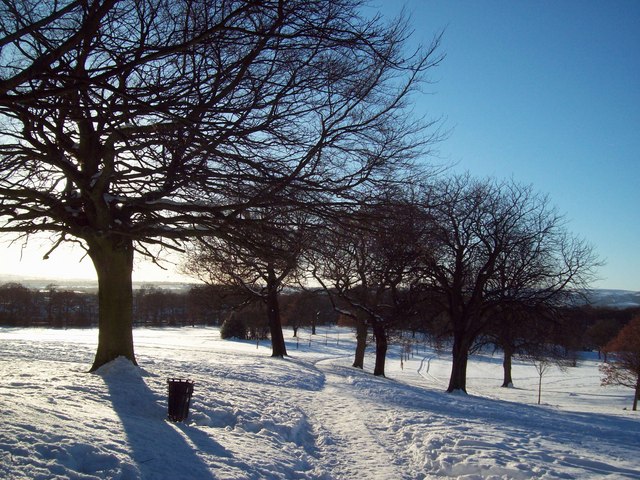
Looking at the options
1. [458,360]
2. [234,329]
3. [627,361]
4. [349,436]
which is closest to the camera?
[349,436]

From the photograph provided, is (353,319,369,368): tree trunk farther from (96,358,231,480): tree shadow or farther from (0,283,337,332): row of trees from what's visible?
(0,283,337,332): row of trees

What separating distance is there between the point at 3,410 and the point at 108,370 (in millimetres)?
4667

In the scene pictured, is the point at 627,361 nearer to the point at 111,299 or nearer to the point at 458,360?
the point at 458,360

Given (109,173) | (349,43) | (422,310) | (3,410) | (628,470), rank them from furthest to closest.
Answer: (422,310)
(109,173)
(628,470)
(349,43)
(3,410)

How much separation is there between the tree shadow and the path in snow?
5.67 feet

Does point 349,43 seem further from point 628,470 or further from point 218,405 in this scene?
point 628,470

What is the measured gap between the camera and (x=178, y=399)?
7258mm

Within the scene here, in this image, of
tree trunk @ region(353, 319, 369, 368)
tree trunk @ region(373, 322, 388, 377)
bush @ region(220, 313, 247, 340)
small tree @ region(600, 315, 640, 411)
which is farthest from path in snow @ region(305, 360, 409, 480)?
bush @ region(220, 313, 247, 340)

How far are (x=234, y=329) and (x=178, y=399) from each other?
46.5 m

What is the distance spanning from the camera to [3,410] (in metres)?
5.42

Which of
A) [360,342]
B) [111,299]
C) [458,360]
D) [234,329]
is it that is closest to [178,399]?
[111,299]

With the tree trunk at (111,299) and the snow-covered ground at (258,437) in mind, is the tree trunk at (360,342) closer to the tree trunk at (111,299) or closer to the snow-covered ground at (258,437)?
the snow-covered ground at (258,437)

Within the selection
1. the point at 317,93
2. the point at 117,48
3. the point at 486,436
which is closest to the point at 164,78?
the point at 117,48

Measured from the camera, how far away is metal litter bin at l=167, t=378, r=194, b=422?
7.23m
